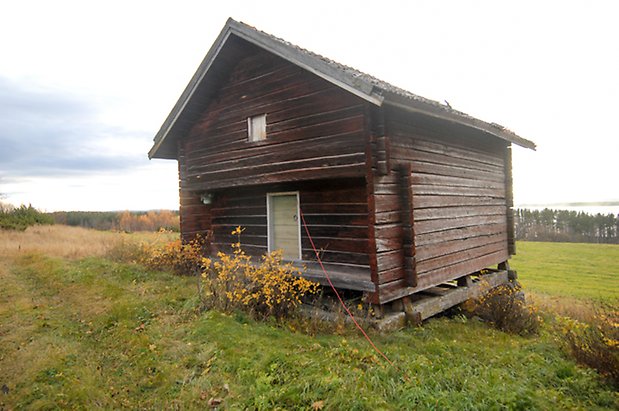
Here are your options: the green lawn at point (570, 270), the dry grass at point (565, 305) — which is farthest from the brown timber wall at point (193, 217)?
the green lawn at point (570, 270)

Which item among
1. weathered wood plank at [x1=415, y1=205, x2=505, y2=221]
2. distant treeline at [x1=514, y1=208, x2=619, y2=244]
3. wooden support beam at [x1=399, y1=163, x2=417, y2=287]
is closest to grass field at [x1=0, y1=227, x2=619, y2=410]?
wooden support beam at [x1=399, y1=163, x2=417, y2=287]

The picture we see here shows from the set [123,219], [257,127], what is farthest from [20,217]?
[257,127]

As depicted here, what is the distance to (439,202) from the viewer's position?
880 centimetres

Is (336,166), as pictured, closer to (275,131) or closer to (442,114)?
(275,131)

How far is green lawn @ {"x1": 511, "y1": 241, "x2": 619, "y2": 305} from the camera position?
16.0 metres

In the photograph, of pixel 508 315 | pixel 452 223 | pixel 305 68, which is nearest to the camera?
pixel 305 68

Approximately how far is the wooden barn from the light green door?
3cm

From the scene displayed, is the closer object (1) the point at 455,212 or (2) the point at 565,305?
(1) the point at 455,212

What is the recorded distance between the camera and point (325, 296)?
880 centimetres

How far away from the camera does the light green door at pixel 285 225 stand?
9.18 metres

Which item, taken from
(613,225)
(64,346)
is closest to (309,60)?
(64,346)

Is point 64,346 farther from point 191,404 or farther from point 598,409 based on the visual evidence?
point 598,409

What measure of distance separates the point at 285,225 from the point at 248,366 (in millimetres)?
4723

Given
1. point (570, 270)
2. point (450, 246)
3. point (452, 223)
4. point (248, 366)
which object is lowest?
point (570, 270)
